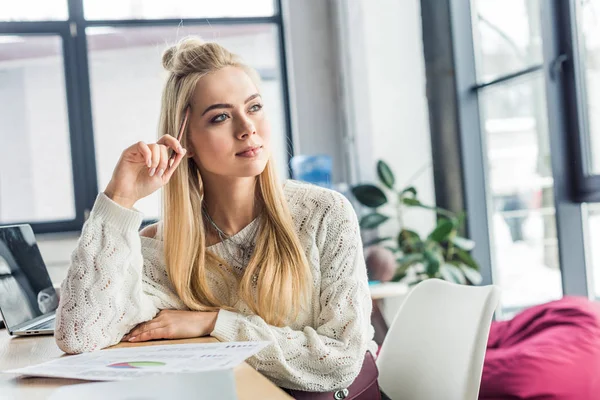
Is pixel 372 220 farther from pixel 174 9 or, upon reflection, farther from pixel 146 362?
pixel 146 362

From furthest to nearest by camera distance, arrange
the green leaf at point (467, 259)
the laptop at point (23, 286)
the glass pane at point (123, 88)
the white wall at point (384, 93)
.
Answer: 1. the glass pane at point (123, 88)
2. the white wall at point (384, 93)
3. the green leaf at point (467, 259)
4. the laptop at point (23, 286)

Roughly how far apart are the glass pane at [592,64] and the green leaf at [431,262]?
1002 mm

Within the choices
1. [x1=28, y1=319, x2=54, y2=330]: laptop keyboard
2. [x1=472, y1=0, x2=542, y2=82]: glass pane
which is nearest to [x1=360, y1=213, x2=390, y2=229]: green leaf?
[x1=472, y1=0, x2=542, y2=82]: glass pane

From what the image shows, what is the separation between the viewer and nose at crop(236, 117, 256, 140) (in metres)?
1.66

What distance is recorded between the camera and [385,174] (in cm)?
430

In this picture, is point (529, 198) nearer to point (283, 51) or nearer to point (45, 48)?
point (283, 51)

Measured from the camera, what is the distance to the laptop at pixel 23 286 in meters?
1.62

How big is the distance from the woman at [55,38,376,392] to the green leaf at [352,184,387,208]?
2.54 metres

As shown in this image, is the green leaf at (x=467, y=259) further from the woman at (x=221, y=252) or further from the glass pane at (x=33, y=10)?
the glass pane at (x=33, y=10)

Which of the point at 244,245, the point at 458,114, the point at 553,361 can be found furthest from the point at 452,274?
the point at 244,245

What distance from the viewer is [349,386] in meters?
1.44

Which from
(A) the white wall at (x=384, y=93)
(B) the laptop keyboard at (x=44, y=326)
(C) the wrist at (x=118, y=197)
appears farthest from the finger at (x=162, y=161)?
(A) the white wall at (x=384, y=93)

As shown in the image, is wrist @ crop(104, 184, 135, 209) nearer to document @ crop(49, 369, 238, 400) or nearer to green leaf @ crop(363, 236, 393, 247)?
document @ crop(49, 369, 238, 400)

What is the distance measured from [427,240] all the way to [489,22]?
1.22m
